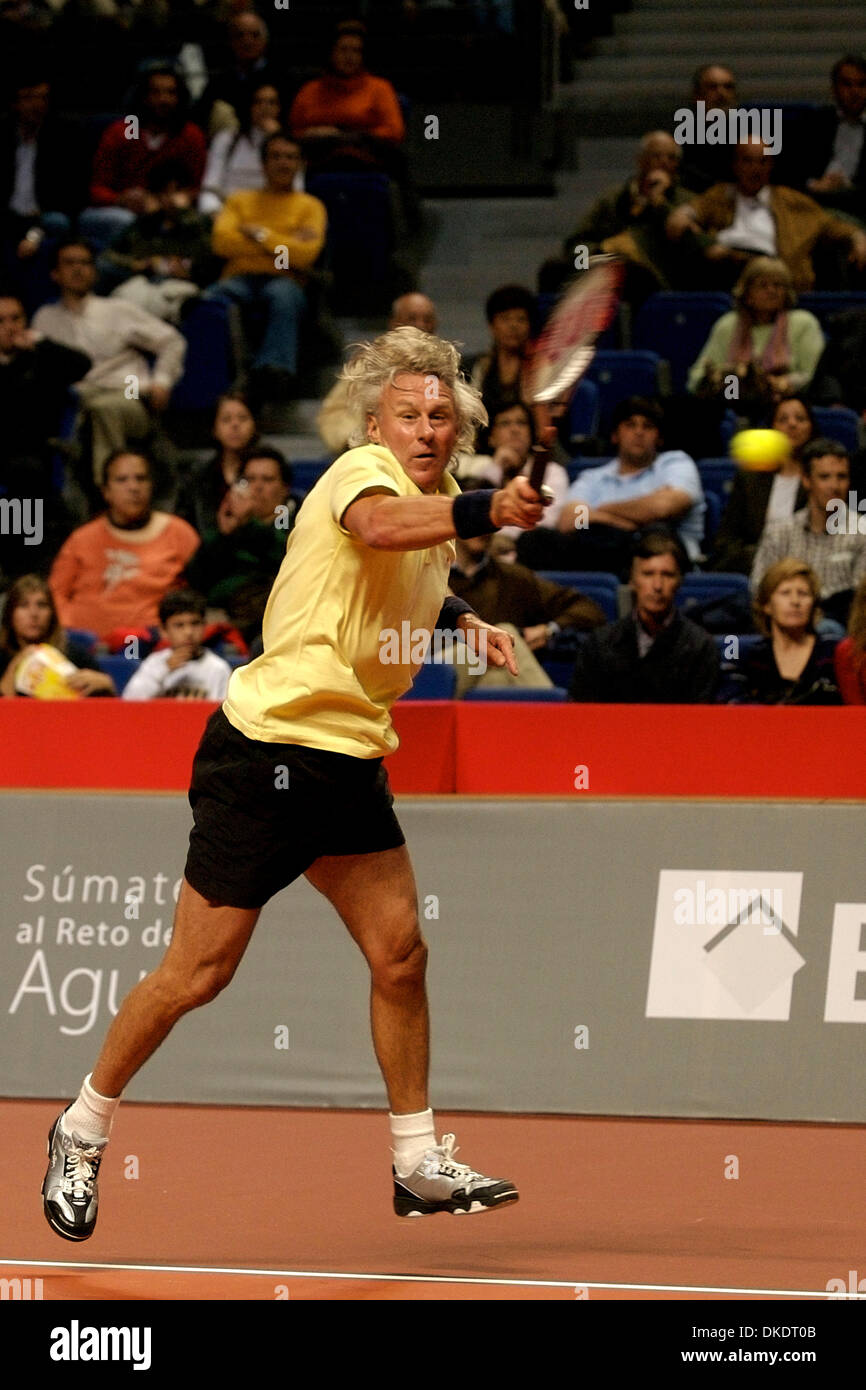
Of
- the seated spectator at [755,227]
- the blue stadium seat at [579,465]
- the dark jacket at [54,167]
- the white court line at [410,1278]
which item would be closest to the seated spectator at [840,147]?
the seated spectator at [755,227]

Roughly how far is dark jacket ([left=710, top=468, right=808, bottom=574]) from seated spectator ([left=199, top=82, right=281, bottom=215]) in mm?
4370

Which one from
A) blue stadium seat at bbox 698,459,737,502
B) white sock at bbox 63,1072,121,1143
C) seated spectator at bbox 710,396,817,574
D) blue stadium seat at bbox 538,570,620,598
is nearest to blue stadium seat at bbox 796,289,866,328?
blue stadium seat at bbox 698,459,737,502

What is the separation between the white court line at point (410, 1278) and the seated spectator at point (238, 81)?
985cm

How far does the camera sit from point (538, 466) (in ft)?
11.9

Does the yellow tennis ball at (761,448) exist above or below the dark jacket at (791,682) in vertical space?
above

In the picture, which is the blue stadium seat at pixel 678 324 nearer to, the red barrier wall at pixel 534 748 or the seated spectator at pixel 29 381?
the seated spectator at pixel 29 381

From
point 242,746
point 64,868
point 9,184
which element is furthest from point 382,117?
point 242,746

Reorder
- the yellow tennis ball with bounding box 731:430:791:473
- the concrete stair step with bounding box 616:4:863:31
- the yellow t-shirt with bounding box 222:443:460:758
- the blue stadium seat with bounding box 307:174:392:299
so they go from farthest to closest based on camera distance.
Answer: the concrete stair step with bounding box 616:4:863:31, the blue stadium seat with bounding box 307:174:392:299, the yellow tennis ball with bounding box 731:430:791:473, the yellow t-shirt with bounding box 222:443:460:758

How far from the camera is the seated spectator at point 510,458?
952 centimetres

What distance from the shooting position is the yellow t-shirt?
4441mm

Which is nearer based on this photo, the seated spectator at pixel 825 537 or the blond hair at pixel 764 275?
the seated spectator at pixel 825 537

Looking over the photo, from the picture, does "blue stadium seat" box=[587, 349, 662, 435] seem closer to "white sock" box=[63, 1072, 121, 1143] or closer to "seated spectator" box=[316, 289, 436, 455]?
"seated spectator" box=[316, 289, 436, 455]

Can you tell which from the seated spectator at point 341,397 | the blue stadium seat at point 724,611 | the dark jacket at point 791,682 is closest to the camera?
the dark jacket at point 791,682

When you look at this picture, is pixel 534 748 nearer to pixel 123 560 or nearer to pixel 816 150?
pixel 123 560
